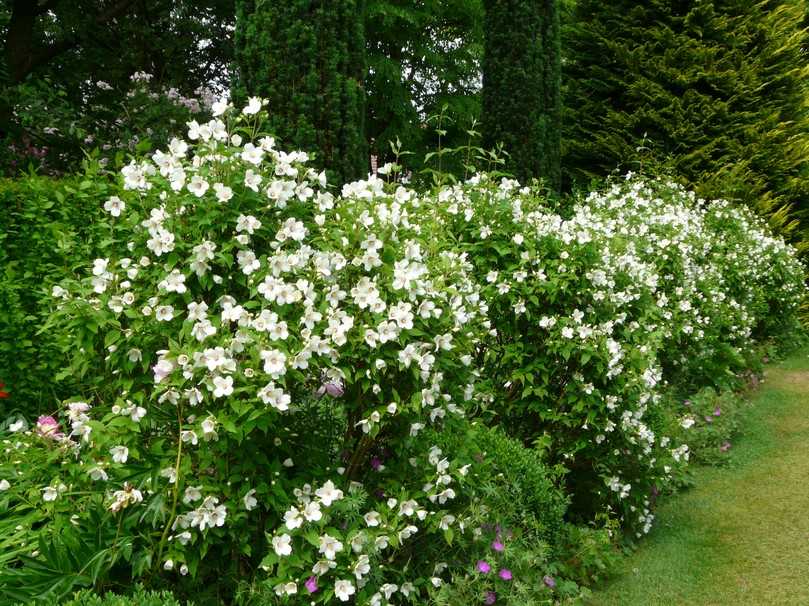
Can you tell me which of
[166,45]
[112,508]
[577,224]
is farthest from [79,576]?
[166,45]

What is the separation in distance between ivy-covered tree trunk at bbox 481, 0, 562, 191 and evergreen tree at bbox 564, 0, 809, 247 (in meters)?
1.87

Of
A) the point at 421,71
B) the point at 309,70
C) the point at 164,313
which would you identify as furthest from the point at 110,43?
the point at 164,313

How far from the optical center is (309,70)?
543cm

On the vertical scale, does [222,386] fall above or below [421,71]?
below

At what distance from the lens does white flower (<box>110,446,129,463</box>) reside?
2.31 m

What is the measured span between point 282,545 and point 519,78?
685 centimetres

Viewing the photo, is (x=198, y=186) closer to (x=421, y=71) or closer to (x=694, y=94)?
(x=694, y=94)

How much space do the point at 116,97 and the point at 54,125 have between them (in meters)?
3.67

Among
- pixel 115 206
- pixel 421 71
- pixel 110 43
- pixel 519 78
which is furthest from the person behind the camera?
pixel 421 71

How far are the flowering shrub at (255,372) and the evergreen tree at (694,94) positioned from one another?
7.69 metres

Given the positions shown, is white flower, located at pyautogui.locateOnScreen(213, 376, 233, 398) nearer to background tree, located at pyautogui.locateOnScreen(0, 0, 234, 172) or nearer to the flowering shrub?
the flowering shrub

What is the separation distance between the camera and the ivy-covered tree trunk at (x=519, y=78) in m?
8.09

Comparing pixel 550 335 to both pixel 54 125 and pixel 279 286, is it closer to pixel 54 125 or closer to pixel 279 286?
pixel 279 286

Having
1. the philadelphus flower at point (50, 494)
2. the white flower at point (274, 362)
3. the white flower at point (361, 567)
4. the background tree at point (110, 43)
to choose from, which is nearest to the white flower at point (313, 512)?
the white flower at point (361, 567)
